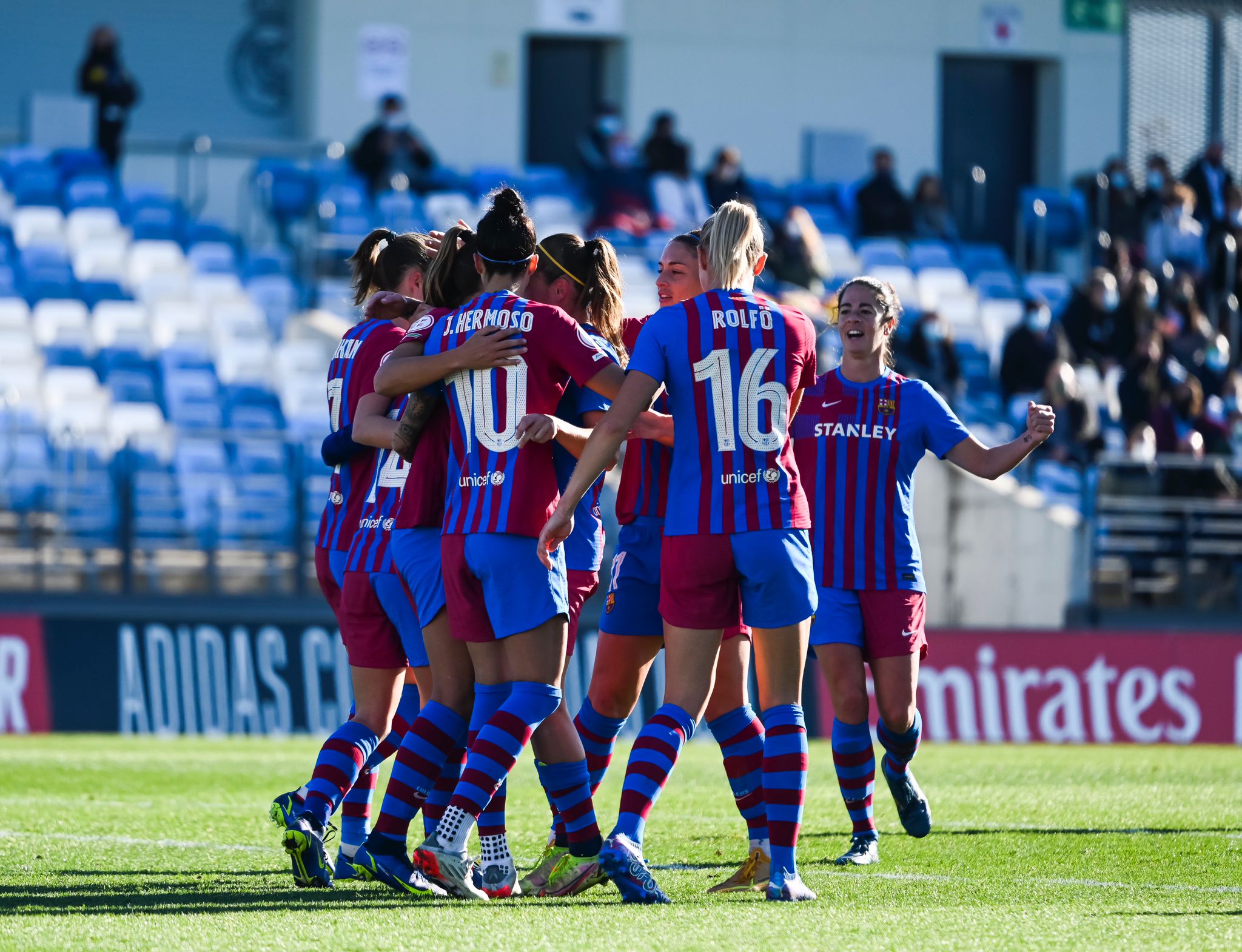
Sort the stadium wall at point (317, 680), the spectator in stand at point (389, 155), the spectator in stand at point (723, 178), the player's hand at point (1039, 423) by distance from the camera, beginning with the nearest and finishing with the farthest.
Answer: the player's hand at point (1039, 423) < the stadium wall at point (317, 680) < the spectator in stand at point (389, 155) < the spectator in stand at point (723, 178)

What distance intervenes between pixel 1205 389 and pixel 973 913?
586 inches

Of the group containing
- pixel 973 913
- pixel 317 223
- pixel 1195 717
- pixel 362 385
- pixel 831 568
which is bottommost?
pixel 1195 717

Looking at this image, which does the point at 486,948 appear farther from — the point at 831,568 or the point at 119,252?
the point at 119,252

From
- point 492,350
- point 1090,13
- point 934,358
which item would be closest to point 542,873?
point 492,350

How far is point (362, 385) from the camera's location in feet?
20.9

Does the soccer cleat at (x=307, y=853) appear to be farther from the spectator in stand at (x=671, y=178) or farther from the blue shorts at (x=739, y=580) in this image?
the spectator in stand at (x=671, y=178)

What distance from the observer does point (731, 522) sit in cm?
573

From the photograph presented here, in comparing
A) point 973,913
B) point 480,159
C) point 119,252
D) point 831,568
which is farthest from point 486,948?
point 480,159

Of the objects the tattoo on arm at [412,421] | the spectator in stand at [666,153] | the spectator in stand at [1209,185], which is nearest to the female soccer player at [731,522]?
the tattoo on arm at [412,421]

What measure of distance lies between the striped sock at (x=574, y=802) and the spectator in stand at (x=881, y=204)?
16786 mm

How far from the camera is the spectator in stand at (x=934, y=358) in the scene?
59.0 ft

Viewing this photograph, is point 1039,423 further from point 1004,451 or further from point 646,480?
point 646,480

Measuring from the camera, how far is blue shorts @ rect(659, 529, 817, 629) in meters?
5.73

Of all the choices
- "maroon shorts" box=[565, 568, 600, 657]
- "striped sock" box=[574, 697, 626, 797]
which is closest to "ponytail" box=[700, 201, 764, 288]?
"maroon shorts" box=[565, 568, 600, 657]
